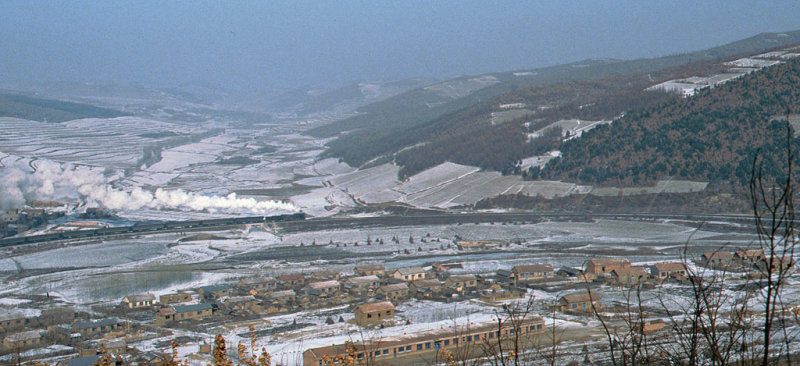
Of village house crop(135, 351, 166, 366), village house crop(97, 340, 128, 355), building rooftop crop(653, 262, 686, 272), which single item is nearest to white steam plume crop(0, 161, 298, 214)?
building rooftop crop(653, 262, 686, 272)

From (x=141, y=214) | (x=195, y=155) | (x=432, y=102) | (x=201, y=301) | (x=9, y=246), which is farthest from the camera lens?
(x=432, y=102)

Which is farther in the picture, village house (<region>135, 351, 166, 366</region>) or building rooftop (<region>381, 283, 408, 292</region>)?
building rooftop (<region>381, 283, 408, 292</region>)

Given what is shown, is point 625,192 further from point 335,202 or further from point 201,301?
point 201,301

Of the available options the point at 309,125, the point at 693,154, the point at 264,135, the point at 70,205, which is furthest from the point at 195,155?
the point at 693,154

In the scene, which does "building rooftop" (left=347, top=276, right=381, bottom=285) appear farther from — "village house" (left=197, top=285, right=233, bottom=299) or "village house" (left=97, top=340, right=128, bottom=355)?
"village house" (left=97, top=340, right=128, bottom=355)

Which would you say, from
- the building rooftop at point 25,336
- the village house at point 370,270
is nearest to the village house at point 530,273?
the village house at point 370,270

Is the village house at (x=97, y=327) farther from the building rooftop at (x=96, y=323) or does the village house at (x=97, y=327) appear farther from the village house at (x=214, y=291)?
the village house at (x=214, y=291)
